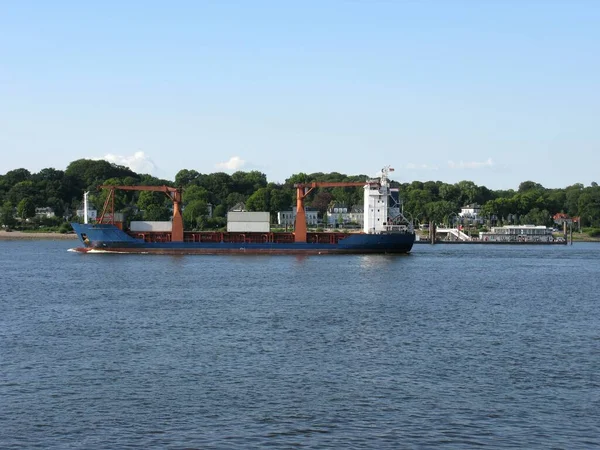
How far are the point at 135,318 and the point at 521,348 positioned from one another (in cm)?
1750

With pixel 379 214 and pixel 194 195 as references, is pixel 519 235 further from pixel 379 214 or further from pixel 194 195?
pixel 194 195

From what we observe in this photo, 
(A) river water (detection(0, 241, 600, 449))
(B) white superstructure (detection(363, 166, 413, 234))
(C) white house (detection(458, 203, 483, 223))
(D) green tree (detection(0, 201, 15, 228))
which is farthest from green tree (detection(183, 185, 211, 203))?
(A) river water (detection(0, 241, 600, 449))

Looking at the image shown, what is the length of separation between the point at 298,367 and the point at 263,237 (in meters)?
64.9

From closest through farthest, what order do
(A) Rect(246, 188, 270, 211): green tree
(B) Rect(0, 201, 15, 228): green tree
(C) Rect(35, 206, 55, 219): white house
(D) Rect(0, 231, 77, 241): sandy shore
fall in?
(D) Rect(0, 231, 77, 241): sandy shore → (B) Rect(0, 201, 15, 228): green tree → (A) Rect(246, 188, 270, 211): green tree → (C) Rect(35, 206, 55, 219): white house

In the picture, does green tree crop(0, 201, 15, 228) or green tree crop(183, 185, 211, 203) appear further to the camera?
green tree crop(183, 185, 211, 203)

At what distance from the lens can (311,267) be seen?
69.4m

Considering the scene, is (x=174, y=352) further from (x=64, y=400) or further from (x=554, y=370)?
(x=554, y=370)

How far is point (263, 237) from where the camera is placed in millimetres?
90750

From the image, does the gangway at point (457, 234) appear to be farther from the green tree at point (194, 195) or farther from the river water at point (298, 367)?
the river water at point (298, 367)

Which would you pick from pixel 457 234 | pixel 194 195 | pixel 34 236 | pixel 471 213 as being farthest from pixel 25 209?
pixel 471 213

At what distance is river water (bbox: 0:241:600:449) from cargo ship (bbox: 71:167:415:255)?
114 ft

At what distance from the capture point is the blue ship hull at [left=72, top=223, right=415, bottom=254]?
3386 inches

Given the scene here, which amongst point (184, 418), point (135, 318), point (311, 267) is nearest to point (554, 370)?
point (184, 418)

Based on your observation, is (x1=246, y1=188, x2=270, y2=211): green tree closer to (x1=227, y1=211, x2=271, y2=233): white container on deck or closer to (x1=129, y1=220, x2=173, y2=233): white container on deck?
(x1=227, y1=211, x2=271, y2=233): white container on deck
